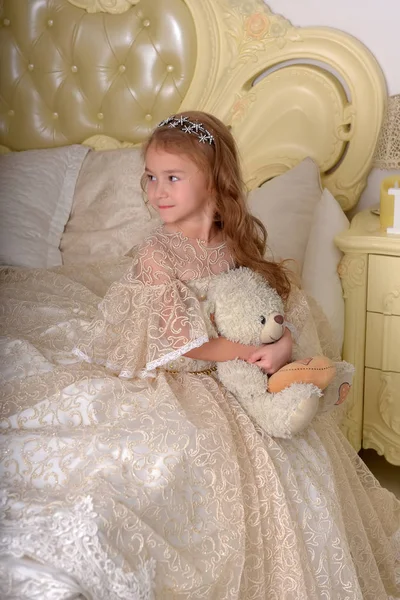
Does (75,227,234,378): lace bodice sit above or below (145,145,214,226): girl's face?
below

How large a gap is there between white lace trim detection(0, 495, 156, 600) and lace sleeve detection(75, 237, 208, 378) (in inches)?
17.5

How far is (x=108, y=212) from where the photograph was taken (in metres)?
2.60

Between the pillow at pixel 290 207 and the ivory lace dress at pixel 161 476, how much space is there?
1.81 ft

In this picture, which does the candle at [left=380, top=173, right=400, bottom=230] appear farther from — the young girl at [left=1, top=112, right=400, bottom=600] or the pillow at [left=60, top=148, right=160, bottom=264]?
the pillow at [left=60, top=148, right=160, bottom=264]

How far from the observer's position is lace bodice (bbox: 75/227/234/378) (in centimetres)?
156

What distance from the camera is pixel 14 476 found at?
52.9 inches

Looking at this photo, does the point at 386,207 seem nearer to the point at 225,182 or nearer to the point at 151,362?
the point at 225,182

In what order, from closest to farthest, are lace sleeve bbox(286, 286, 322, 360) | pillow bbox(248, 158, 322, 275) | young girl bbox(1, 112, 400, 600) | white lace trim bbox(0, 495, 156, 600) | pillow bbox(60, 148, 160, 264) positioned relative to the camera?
white lace trim bbox(0, 495, 156, 600) < young girl bbox(1, 112, 400, 600) < lace sleeve bbox(286, 286, 322, 360) < pillow bbox(248, 158, 322, 275) < pillow bbox(60, 148, 160, 264)

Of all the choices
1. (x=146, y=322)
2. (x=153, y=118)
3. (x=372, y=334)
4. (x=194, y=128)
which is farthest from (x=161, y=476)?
(x=153, y=118)

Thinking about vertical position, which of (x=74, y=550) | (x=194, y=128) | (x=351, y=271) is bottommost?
(x=74, y=550)

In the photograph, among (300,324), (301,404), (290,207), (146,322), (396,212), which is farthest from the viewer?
(290,207)

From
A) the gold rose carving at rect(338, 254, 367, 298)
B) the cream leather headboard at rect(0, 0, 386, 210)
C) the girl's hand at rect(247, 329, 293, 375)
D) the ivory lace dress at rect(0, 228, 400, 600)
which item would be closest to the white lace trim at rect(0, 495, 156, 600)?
the ivory lace dress at rect(0, 228, 400, 600)

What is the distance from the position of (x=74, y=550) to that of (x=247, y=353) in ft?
2.07

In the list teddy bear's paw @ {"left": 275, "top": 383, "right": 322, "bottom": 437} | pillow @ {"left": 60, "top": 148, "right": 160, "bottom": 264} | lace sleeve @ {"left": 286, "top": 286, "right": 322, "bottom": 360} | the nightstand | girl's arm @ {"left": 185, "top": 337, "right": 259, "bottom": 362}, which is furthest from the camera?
pillow @ {"left": 60, "top": 148, "right": 160, "bottom": 264}
